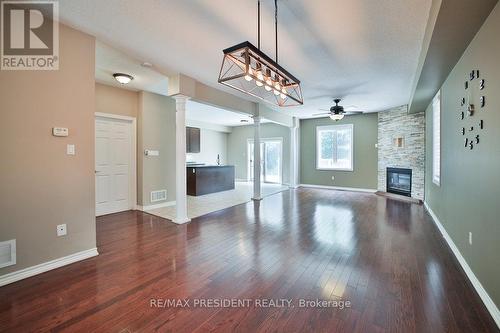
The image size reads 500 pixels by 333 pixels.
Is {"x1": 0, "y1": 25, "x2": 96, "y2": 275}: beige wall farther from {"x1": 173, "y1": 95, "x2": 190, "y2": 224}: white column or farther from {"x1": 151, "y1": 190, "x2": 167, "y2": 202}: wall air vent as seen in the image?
{"x1": 151, "y1": 190, "x2": 167, "y2": 202}: wall air vent

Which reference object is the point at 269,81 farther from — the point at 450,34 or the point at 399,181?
the point at 399,181

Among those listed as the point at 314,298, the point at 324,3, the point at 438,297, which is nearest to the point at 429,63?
the point at 324,3

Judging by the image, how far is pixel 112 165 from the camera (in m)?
5.06

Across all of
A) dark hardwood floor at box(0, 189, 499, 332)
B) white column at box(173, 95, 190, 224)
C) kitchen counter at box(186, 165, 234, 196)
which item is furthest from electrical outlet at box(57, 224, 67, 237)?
kitchen counter at box(186, 165, 234, 196)

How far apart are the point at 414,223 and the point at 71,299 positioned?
17.5ft

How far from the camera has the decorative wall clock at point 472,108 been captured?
2.23 meters

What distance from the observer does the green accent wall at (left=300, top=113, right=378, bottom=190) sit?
7945 mm

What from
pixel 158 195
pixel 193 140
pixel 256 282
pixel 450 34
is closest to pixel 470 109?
pixel 450 34

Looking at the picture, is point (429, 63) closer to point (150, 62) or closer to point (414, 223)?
point (414, 223)

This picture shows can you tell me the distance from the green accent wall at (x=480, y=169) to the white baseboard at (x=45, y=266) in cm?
421

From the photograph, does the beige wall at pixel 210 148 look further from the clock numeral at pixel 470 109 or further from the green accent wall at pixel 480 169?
the clock numeral at pixel 470 109

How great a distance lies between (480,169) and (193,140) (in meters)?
8.38

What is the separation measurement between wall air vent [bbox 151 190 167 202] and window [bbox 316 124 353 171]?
596 cm

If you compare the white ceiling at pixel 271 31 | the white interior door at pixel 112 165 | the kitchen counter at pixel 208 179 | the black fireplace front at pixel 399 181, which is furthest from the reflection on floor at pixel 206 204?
the black fireplace front at pixel 399 181
